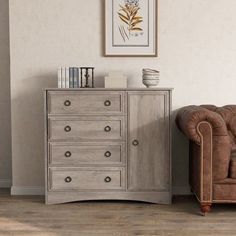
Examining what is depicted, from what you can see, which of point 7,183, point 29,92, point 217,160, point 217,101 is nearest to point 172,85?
point 217,101

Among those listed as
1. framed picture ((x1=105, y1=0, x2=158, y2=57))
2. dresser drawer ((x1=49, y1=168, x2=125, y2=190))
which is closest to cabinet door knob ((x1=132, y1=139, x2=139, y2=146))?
→ dresser drawer ((x1=49, y1=168, x2=125, y2=190))

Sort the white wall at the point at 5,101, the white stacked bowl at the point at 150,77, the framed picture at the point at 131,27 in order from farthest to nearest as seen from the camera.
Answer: the white wall at the point at 5,101, the framed picture at the point at 131,27, the white stacked bowl at the point at 150,77

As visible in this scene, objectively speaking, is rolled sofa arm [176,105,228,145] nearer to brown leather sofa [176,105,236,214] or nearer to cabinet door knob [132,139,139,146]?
brown leather sofa [176,105,236,214]

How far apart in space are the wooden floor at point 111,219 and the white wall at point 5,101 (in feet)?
1.95

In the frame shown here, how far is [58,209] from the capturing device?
3.99 m

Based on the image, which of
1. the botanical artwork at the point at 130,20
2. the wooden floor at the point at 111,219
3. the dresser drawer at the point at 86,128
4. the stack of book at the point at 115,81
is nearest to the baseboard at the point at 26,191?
the wooden floor at the point at 111,219

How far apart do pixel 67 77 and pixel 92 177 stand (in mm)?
910

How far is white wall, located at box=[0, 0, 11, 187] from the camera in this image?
4.75 meters

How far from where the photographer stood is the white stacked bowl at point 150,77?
13.8ft

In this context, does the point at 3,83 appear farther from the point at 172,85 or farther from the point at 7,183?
the point at 172,85

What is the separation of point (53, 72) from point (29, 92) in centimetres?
30

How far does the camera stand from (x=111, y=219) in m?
3.68

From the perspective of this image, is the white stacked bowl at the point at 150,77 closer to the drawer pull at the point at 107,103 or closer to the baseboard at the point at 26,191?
the drawer pull at the point at 107,103

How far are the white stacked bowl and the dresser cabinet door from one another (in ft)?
0.58
